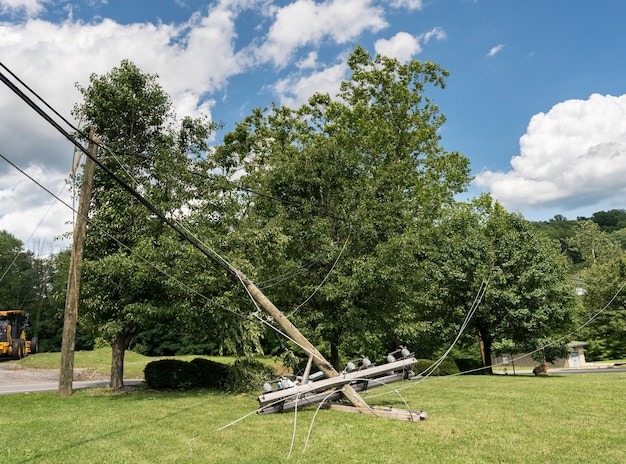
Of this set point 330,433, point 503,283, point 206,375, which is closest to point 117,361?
point 206,375

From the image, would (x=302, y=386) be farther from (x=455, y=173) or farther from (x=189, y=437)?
(x=455, y=173)

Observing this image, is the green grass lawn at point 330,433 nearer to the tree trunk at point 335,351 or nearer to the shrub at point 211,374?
the shrub at point 211,374

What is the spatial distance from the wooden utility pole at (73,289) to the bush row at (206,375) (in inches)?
120

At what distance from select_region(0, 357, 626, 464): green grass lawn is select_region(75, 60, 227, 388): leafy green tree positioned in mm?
3251

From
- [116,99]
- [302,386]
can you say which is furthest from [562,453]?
[116,99]

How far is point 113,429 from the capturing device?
27.5 feet

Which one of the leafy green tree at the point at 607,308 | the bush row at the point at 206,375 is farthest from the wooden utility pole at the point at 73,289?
the leafy green tree at the point at 607,308

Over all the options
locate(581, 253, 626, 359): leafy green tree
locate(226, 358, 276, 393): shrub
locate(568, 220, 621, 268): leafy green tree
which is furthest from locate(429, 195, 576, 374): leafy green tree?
locate(568, 220, 621, 268): leafy green tree

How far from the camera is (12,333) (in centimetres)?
3186

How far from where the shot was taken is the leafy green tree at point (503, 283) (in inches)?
885

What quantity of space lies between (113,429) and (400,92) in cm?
2257

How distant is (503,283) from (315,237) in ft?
35.8

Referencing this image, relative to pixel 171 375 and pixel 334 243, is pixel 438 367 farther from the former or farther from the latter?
pixel 171 375

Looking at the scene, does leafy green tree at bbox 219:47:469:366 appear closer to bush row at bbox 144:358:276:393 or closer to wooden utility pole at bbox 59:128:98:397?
bush row at bbox 144:358:276:393
